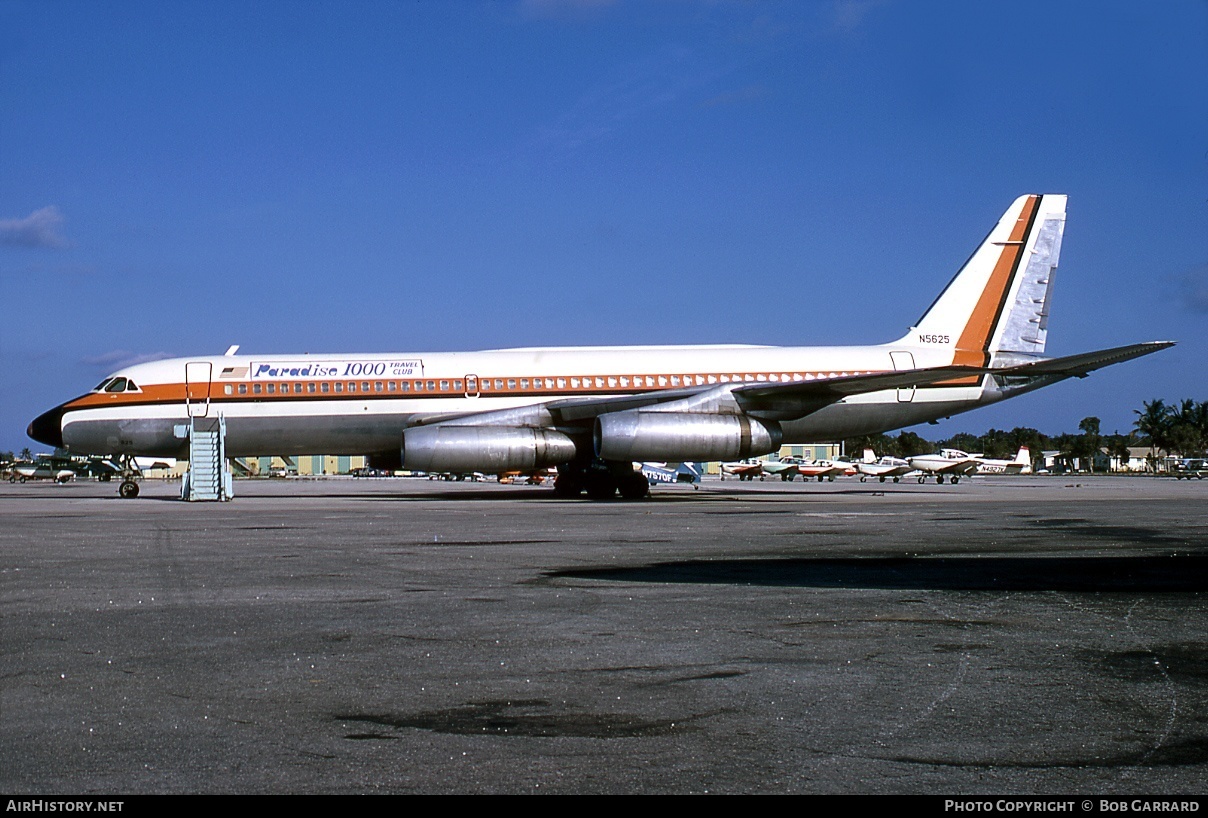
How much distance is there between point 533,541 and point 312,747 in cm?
938

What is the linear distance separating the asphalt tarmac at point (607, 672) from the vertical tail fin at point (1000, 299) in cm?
1954

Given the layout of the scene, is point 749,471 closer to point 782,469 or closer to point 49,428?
point 782,469

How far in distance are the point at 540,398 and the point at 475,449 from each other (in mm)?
3313

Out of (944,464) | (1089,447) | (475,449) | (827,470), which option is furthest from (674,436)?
(1089,447)

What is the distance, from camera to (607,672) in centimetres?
537

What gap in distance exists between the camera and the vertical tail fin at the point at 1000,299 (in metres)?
30.5

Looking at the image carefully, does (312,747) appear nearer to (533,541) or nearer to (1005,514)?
(533,541)

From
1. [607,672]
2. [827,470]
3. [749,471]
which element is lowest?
[607,672]

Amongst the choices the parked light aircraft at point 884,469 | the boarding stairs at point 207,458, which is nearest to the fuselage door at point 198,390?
the boarding stairs at point 207,458

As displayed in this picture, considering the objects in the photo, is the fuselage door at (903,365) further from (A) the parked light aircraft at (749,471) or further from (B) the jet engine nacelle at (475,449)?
(A) the parked light aircraft at (749,471)

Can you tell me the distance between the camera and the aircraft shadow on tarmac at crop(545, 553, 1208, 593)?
28.6 feet

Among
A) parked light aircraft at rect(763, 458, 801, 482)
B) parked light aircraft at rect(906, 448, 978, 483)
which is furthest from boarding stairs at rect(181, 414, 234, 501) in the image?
parked light aircraft at rect(763, 458, 801, 482)

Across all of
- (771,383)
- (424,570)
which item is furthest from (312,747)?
(771,383)
